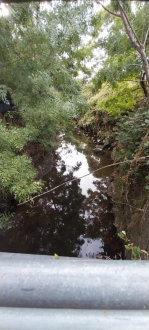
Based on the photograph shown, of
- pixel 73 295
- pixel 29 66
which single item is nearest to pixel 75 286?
pixel 73 295

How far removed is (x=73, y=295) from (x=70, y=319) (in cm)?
7

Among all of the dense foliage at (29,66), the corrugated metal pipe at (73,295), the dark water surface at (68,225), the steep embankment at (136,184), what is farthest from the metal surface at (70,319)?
the dark water surface at (68,225)

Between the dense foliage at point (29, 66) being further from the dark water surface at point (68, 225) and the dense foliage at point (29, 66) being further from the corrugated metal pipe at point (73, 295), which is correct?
the corrugated metal pipe at point (73, 295)

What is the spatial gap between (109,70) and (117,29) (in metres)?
0.88

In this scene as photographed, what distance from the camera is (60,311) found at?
1.87 ft

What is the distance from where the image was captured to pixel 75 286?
0.61 meters

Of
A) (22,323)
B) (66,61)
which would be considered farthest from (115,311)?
(66,61)

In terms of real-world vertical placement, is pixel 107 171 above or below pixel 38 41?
below

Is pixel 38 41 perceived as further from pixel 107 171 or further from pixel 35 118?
pixel 107 171

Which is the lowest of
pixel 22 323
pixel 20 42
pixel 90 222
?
pixel 22 323

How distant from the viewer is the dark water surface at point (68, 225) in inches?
150

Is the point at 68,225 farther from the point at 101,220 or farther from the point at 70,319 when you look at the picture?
the point at 70,319

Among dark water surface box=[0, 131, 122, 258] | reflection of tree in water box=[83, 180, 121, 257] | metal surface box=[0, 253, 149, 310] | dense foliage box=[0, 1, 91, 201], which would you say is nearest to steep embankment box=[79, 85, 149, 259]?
reflection of tree in water box=[83, 180, 121, 257]

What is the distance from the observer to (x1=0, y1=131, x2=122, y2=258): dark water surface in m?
3.80
